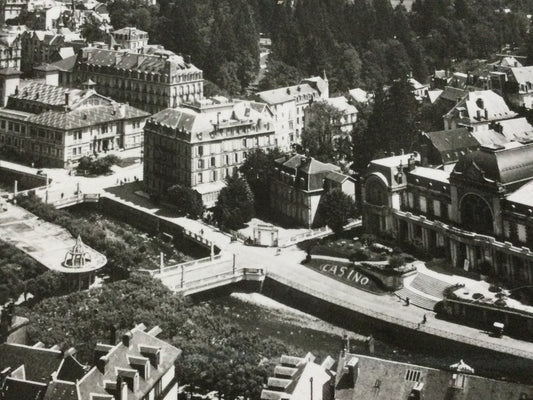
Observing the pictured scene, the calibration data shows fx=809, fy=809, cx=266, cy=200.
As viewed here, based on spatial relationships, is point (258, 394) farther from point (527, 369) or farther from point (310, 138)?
point (310, 138)

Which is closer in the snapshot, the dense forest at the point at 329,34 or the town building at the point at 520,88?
the town building at the point at 520,88

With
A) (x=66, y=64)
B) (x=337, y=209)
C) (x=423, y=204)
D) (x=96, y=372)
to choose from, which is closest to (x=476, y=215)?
(x=423, y=204)

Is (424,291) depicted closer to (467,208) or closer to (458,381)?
(467,208)

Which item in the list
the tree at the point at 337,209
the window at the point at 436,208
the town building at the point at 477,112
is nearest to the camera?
the window at the point at 436,208

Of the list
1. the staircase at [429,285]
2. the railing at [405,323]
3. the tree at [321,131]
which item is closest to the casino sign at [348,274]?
the staircase at [429,285]

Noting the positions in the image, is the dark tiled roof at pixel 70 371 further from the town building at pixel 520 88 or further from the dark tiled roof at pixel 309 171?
the town building at pixel 520 88

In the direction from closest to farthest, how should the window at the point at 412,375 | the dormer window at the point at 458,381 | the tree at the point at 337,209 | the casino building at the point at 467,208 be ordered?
1. the dormer window at the point at 458,381
2. the window at the point at 412,375
3. the casino building at the point at 467,208
4. the tree at the point at 337,209
